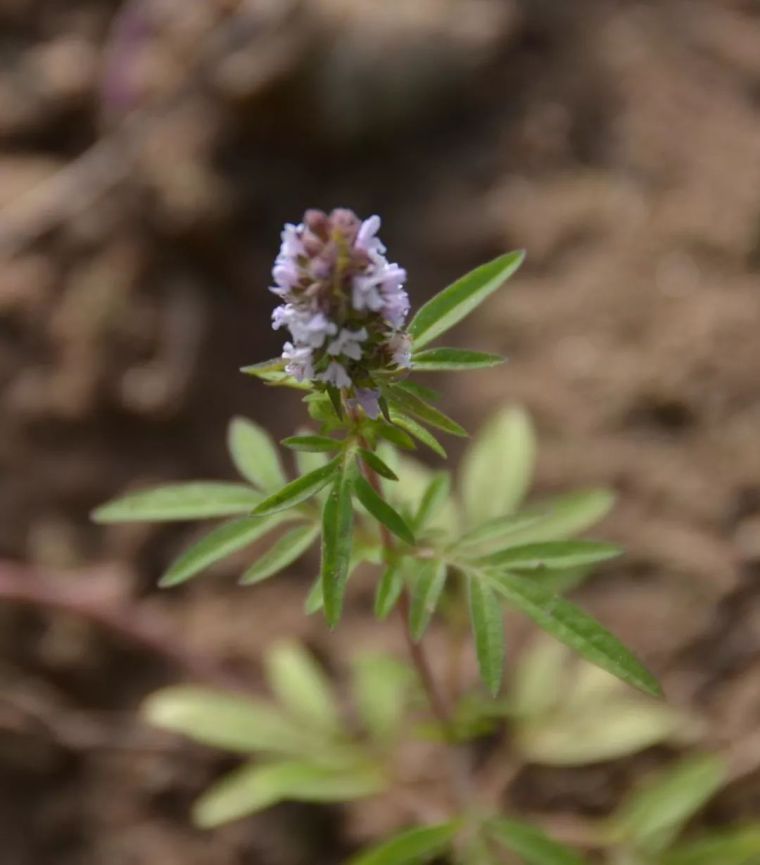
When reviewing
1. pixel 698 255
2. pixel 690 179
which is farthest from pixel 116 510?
pixel 690 179

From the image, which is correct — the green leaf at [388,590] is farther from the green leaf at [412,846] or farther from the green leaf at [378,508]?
the green leaf at [412,846]

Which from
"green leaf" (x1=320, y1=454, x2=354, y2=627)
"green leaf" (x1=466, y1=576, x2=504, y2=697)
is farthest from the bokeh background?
"green leaf" (x1=320, y1=454, x2=354, y2=627)

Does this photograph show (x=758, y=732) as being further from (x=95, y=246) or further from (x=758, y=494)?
(x=95, y=246)

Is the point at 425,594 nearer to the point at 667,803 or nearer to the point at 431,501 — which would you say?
the point at 431,501

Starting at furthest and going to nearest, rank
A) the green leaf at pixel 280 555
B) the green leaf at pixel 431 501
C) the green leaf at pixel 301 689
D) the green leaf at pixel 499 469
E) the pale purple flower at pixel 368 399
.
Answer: the green leaf at pixel 301 689
the green leaf at pixel 499 469
the green leaf at pixel 431 501
the green leaf at pixel 280 555
the pale purple flower at pixel 368 399

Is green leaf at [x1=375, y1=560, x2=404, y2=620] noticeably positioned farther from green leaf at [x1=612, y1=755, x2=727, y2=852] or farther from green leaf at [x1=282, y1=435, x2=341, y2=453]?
green leaf at [x1=612, y1=755, x2=727, y2=852]

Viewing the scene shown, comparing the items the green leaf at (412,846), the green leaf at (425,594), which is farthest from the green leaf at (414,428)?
the green leaf at (412,846)
